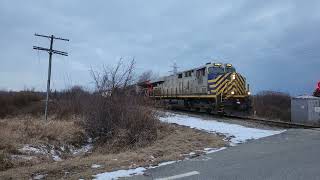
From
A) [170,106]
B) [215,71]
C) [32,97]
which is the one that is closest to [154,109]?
[215,71]

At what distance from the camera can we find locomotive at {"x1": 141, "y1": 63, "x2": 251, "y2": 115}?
973 inches

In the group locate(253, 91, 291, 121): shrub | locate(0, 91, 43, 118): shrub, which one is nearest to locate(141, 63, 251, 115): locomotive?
locate(253, 91, 291, 121): shrub

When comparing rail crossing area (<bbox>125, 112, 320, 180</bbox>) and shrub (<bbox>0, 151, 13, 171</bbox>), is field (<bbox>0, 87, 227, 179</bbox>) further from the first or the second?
rail crossing area (<bbox>125, 112, 320, 180</bbox>)

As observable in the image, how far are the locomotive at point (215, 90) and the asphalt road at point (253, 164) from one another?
12309 mm

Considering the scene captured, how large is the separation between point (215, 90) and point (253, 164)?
55.1ft

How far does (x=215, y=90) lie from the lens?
25.0 m

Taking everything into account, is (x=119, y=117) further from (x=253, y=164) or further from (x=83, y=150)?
(x=253, y=164)

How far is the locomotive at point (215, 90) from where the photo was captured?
81.0 ft

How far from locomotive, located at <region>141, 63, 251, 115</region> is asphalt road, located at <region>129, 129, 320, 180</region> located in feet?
40.4

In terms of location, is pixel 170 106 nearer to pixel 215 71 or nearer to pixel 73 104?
pixel 215 71

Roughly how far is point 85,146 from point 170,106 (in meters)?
17.7

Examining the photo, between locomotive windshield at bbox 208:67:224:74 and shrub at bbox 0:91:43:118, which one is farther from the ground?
locomotive windshield at bbox 208:67:224:74

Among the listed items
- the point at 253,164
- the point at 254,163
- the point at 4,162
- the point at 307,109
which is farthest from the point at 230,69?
the point at 4,162

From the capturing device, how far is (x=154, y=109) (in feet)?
52.2
